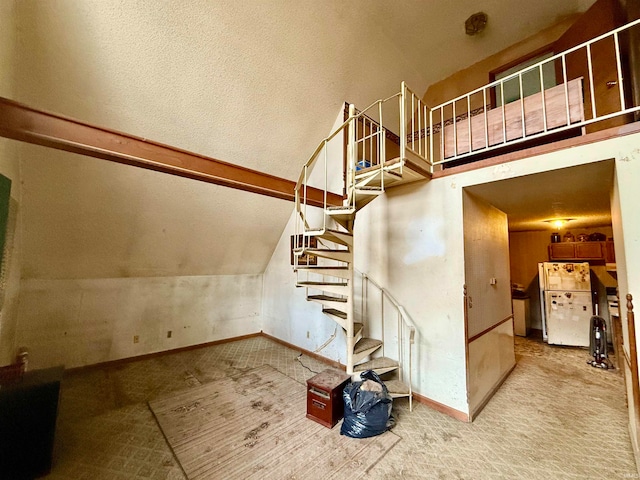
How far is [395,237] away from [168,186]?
9.99ft

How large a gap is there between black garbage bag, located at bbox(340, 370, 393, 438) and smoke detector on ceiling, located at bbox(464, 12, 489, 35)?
5.06 m

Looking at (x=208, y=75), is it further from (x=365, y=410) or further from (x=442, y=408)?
(x=442, y=408)

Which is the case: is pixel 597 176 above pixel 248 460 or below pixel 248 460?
above

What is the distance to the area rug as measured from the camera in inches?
76.2

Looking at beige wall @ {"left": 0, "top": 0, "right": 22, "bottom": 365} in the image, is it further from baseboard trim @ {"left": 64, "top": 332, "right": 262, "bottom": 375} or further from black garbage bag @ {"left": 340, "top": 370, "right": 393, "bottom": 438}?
black garbage bag @ {"left": 340, "top": 370, "right": 393, "bottom": 438}

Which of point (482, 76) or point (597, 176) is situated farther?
point (482, 76)

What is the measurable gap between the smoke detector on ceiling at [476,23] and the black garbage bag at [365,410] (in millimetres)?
5064

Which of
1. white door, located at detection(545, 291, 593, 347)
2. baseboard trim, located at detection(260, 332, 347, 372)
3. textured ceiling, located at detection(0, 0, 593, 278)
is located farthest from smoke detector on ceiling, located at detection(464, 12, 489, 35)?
baseboard trim, located at detection(260, 332, 347, 372)

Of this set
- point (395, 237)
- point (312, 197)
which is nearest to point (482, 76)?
point (395, 237)

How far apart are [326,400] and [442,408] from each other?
126cm

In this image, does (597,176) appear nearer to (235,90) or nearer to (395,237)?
(395,237)

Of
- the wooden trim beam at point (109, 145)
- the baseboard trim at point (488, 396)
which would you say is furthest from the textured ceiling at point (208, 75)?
the baseboard trim at point (488, 396)

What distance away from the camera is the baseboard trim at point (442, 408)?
8.29 ft

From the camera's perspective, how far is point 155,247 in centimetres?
399
